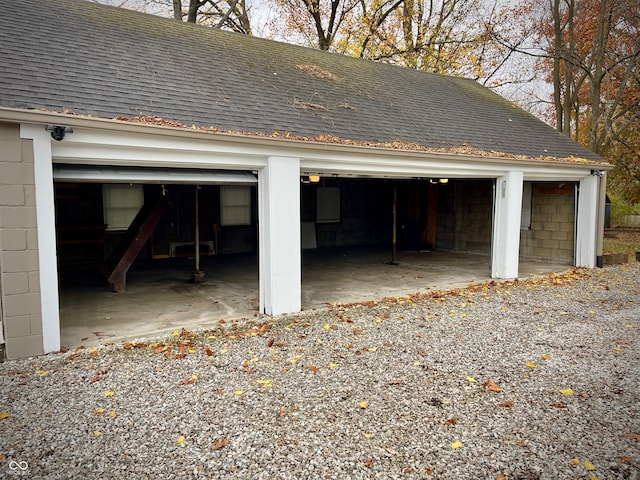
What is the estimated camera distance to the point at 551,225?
12.1 metres

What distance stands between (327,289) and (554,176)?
6114 mm

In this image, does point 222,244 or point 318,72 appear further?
point 222,244

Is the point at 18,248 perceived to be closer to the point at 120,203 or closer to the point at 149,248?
the point at 120,203

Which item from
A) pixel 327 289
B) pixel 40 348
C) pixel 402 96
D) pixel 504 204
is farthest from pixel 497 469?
pixel 402 96

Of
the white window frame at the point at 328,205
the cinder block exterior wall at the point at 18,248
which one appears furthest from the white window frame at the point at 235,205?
the cinder block exterior wall at the point at 18,248

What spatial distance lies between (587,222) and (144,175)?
10289 millimetres

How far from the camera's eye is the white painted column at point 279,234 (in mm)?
6480

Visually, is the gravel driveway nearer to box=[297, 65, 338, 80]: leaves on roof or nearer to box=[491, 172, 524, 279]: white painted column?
box=[491, 172, 524, 279]: white painted column

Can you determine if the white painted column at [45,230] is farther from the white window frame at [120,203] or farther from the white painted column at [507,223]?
the white painted column at [507,223]

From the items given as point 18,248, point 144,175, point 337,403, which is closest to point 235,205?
point 144,175

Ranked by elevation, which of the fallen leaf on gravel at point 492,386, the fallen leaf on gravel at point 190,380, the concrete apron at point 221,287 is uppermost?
the concrete apron at point 221,287

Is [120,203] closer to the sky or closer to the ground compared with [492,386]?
closer to the sky

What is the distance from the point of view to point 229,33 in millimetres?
10727

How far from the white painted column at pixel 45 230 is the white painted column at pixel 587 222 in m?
11.2
